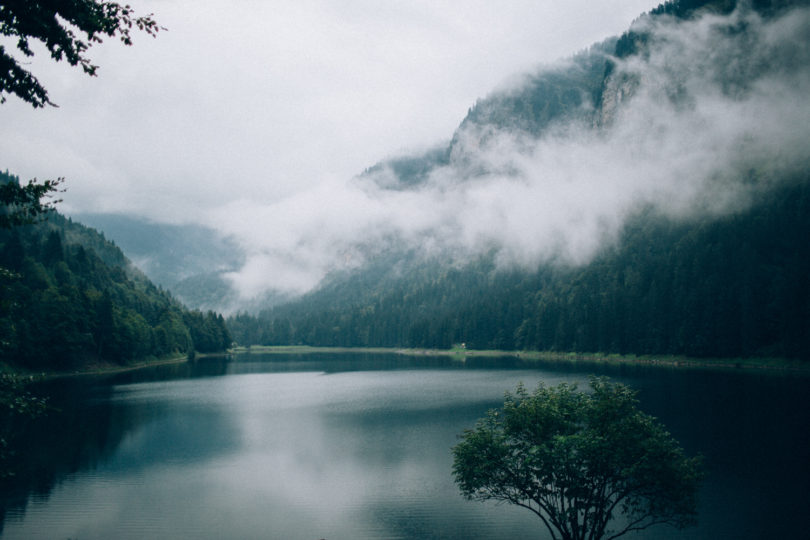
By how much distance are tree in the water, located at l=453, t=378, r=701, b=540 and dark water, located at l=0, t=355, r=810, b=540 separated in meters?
7.96

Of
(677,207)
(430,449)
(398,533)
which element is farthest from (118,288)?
(677,207)

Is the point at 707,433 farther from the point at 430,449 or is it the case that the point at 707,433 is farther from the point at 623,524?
the point at 430,449

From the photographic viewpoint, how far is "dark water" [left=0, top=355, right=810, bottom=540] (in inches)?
1166

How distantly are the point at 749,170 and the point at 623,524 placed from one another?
18848 cm

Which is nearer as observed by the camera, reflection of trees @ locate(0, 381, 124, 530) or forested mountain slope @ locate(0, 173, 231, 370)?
reflection of trees @ locate(0, 381, 124, 530)

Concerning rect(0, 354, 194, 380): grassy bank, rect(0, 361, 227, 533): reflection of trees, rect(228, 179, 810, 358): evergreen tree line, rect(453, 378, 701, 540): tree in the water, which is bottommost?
rect(0, 354, 194, 380): grassy bank

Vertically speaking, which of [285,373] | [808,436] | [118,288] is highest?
[118,288]

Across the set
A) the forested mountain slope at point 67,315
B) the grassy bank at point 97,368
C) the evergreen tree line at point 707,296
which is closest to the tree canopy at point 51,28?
the forested mountain slope at point 67,315

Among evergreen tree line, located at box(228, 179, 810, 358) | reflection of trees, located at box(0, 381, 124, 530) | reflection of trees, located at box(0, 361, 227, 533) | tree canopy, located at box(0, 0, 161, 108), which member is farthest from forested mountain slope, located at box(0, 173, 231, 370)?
evergreen tree line, located at box(228, 179, 810, 358)

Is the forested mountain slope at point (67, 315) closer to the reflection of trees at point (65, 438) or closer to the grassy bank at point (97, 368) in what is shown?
the grassy bank at point (97, 368)

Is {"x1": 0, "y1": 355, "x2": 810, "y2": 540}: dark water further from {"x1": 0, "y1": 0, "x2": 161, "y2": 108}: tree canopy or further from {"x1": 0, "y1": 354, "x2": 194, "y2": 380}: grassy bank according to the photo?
{"x1": 0, "y1": 0, "x2": 161, "y2": 108}: tree canopy

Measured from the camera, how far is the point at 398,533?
94.3 feet

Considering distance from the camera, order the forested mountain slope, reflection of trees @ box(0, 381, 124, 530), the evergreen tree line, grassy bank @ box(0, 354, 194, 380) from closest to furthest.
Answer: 1. reflection of trees @ box(0, 381, 124, 530)
2. grassy bank @ box(0, 354, 194, 380)
3. the forested mountain slope
4. the evergreen tree line

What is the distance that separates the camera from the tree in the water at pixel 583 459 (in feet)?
66.8
